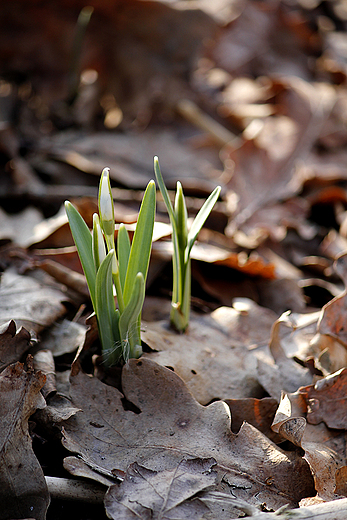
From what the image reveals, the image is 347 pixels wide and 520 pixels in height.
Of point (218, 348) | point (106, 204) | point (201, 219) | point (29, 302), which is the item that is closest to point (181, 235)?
point (201, 219)

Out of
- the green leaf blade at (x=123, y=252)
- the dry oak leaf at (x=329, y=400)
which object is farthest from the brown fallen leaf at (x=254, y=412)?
the green leaf blade at (x=123, y=252)

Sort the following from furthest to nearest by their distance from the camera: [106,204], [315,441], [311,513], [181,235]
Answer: [181,235] < [315,441] < [106,204] < [311,513]

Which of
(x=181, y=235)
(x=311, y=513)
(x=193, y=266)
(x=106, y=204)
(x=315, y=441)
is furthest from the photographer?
(x=193, y=266)

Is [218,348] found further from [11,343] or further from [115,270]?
[11,343]

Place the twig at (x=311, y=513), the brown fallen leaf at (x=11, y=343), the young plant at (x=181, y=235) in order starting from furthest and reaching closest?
the young plant at (x=181, y=235), the brown fallen leaf at (x=11, y=343), the twig at (x=311, y=513)

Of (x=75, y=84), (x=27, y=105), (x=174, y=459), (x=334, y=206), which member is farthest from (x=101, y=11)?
(x=174, y=459)

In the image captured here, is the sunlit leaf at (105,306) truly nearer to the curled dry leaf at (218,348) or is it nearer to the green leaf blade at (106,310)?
the green leaf blade at (106,310)

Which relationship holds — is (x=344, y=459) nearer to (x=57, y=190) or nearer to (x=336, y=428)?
(x=336, y=428)
